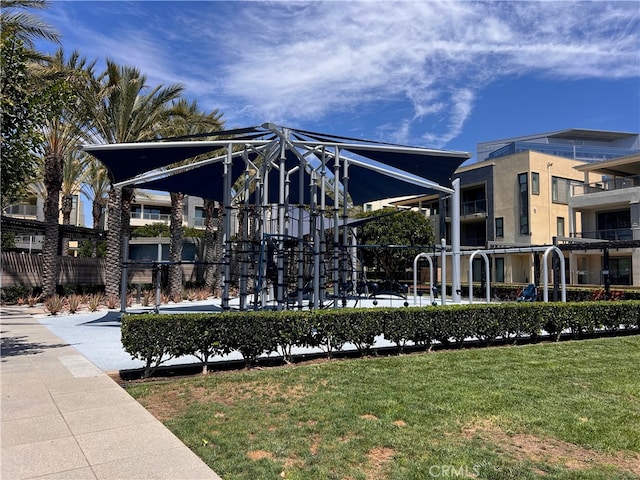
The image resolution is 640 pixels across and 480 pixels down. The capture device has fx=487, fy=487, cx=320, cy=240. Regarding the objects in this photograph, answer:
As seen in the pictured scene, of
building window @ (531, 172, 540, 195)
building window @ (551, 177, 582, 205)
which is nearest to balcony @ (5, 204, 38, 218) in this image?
building window @ (531, 172, 540, 195)

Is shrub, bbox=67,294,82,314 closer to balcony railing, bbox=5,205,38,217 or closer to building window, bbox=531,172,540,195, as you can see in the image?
building window, bbox=531,172,540,195

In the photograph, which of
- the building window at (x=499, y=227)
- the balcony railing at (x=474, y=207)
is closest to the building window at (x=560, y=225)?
the building window at (x=499, y=227)

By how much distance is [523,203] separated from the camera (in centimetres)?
3388

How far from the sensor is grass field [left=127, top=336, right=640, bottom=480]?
3.88 meters

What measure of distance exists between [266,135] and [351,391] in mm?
8148

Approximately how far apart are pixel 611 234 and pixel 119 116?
29367 millimetres

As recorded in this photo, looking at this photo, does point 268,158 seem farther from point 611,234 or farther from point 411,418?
point 611,234

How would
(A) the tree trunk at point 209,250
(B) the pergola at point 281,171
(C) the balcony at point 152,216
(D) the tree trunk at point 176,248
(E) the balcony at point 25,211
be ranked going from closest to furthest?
(B) the pergola at point 281,171 < (D) the tree trunk at point 176,248 < (A) the tree trunk at point 209,250 < (E) the balcony at point 25,211 < (C) the balcony at point 152,216

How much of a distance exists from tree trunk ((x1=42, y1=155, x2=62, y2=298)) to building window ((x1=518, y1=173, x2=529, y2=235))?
28391mm

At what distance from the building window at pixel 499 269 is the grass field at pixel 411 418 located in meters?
28.3

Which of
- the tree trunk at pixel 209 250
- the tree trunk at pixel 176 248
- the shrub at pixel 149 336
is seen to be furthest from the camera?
the tree trunk at pixel 209 250

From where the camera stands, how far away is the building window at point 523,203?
3353 cm

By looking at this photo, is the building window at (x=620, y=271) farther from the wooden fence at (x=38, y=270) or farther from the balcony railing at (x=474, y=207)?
the wooden fence at (x=38, y=270)

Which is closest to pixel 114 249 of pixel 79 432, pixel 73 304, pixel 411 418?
pixel 73 304
